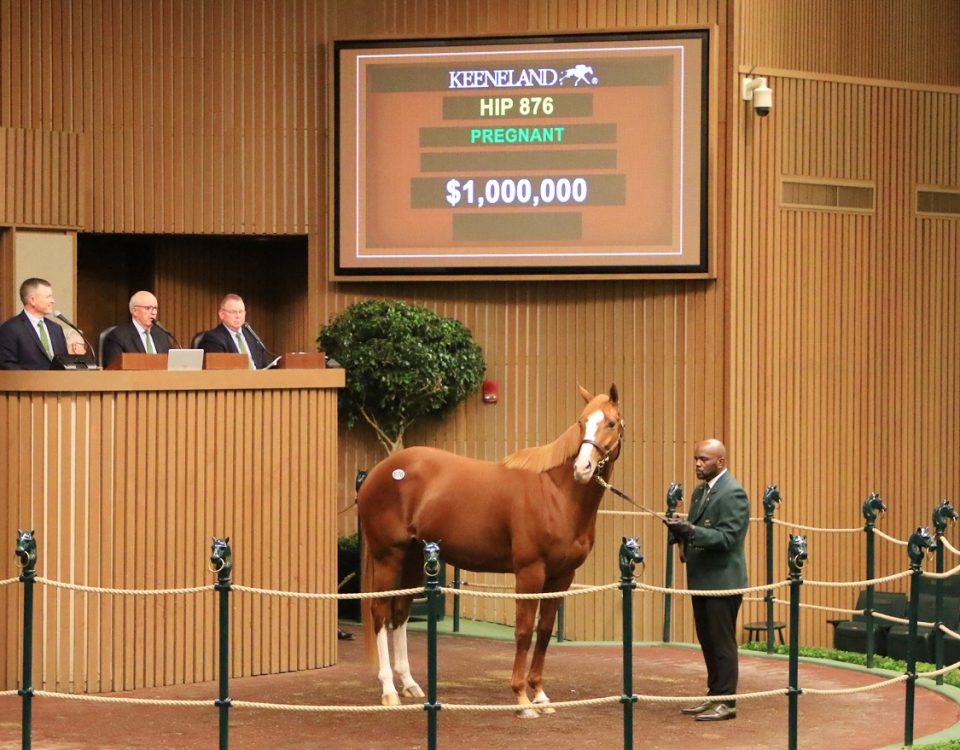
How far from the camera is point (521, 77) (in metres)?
13.8

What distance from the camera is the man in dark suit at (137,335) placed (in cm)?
1071

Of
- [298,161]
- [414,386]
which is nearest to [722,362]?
[414,386]

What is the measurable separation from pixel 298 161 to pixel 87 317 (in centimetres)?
270

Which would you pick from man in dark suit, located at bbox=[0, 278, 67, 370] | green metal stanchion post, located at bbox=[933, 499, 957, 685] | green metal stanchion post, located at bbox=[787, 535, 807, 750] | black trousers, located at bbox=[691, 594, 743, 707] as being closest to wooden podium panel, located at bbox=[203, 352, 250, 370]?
man in dark suit, located at bbox=[0, 278, 67, 370]

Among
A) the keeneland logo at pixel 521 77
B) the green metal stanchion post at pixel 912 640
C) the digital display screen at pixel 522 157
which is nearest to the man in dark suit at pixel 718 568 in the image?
the green metal stanchion post at pixel 912 640

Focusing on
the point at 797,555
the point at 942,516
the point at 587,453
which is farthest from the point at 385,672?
the point at 942,516

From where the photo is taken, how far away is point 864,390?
48.2ft

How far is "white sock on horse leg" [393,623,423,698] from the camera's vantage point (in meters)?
9.84

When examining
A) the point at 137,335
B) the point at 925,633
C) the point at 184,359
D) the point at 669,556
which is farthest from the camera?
the point at 669,556

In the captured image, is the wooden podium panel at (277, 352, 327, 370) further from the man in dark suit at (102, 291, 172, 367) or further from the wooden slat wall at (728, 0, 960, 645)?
the wooden slat wall at (728, 0, 960, 645)

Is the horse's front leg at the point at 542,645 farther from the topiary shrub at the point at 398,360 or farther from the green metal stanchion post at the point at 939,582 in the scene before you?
the topiary shrub at the point at 398,360

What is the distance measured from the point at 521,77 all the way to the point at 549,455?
17.3 feet

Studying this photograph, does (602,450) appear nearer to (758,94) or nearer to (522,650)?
(522,650)

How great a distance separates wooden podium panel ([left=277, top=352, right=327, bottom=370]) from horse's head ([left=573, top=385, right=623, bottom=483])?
8.19 feet
